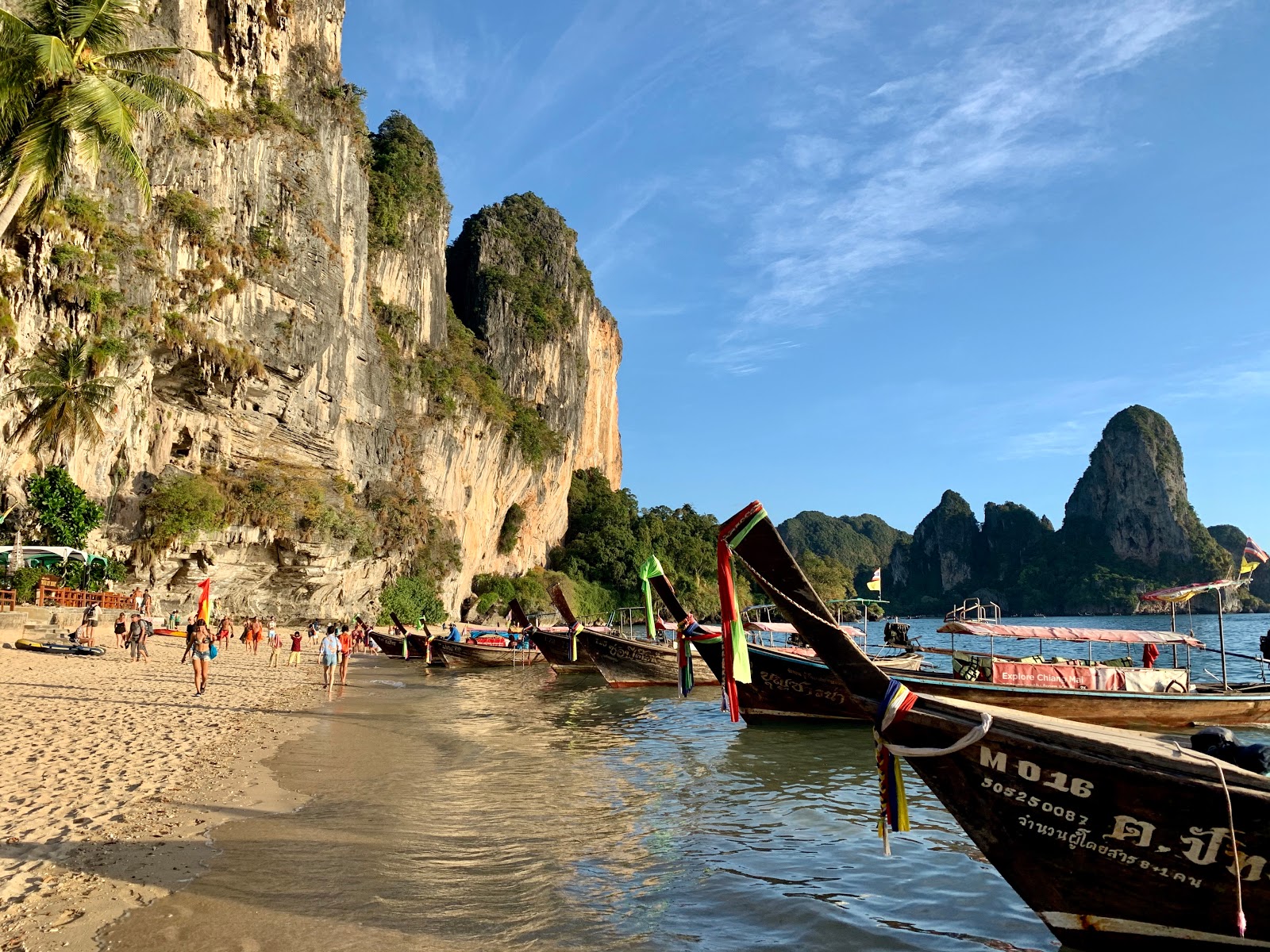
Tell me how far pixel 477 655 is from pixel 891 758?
88.7 ft

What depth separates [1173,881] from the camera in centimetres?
432

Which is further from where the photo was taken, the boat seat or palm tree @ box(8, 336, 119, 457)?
palm tree @ box(8, 336, 119, 457)

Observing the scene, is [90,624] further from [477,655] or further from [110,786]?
[110,786]

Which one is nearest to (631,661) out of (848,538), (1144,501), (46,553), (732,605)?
(732,605)

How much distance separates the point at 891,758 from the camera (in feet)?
16.3

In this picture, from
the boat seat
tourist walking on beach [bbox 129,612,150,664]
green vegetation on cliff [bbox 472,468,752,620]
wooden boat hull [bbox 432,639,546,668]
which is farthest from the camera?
green vegetation on cliff [bbox 472,468,752,620]

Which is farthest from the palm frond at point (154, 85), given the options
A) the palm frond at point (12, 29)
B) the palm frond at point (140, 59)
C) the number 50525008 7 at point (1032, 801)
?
the number 50525008 7 at point (1032, 801)

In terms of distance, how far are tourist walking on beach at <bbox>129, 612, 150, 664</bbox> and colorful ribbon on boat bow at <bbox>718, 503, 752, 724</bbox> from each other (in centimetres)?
1980

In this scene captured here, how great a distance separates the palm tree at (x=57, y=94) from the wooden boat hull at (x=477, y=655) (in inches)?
753

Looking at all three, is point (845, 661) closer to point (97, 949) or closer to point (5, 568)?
point (97, 949)

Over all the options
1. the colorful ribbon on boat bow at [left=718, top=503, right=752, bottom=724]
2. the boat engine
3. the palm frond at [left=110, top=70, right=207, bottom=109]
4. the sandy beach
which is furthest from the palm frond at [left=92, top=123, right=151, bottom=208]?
the boat engine

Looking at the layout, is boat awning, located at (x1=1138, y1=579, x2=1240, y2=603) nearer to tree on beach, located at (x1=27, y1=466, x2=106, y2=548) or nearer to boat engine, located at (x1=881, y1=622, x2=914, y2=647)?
boat engine, located at (x1=881, y1=622, x2=914, y2=647)

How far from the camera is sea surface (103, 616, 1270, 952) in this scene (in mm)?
5109

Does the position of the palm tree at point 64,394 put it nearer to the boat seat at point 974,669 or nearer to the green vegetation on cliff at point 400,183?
the green vegetation on cliff at point 400,183
